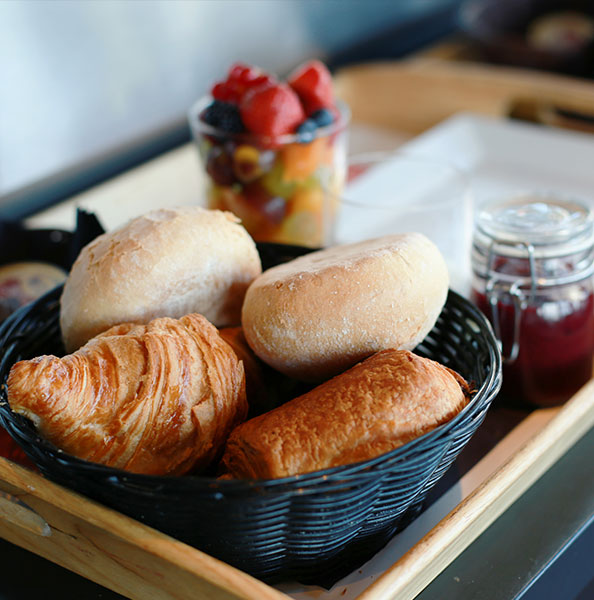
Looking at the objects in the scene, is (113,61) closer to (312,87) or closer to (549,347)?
(312,87)

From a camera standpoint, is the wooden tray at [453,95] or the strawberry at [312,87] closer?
the strawberry at [312,87]

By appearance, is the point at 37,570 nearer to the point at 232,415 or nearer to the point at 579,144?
the point at 232,415

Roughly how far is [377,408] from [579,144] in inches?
30.4

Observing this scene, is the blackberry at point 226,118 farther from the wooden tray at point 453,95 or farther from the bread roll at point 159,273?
the wooden tray at point 453,95

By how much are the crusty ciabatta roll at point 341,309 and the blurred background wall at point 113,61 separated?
657 millimetres

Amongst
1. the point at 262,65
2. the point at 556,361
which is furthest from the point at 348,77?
the point at 556,361

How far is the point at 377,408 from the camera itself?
406 millimetres

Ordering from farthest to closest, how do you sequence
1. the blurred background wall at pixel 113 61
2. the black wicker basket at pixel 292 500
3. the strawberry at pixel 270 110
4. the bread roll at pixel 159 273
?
the blurred background wall at pixel 113 61, the strawberry at pixel 270 110, the bread roll at pixel 159 273, the black wicker basket at pixel 292 500

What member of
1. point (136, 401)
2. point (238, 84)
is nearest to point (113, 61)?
point (238, 84)

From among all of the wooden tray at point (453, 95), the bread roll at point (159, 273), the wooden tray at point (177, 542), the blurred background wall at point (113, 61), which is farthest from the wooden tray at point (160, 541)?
the wooden tray at point (453, 95)

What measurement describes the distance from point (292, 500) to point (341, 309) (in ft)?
0.41

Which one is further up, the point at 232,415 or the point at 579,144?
the point at 232,415

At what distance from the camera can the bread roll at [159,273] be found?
0.49 m

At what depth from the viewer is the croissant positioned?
1.33 ft
